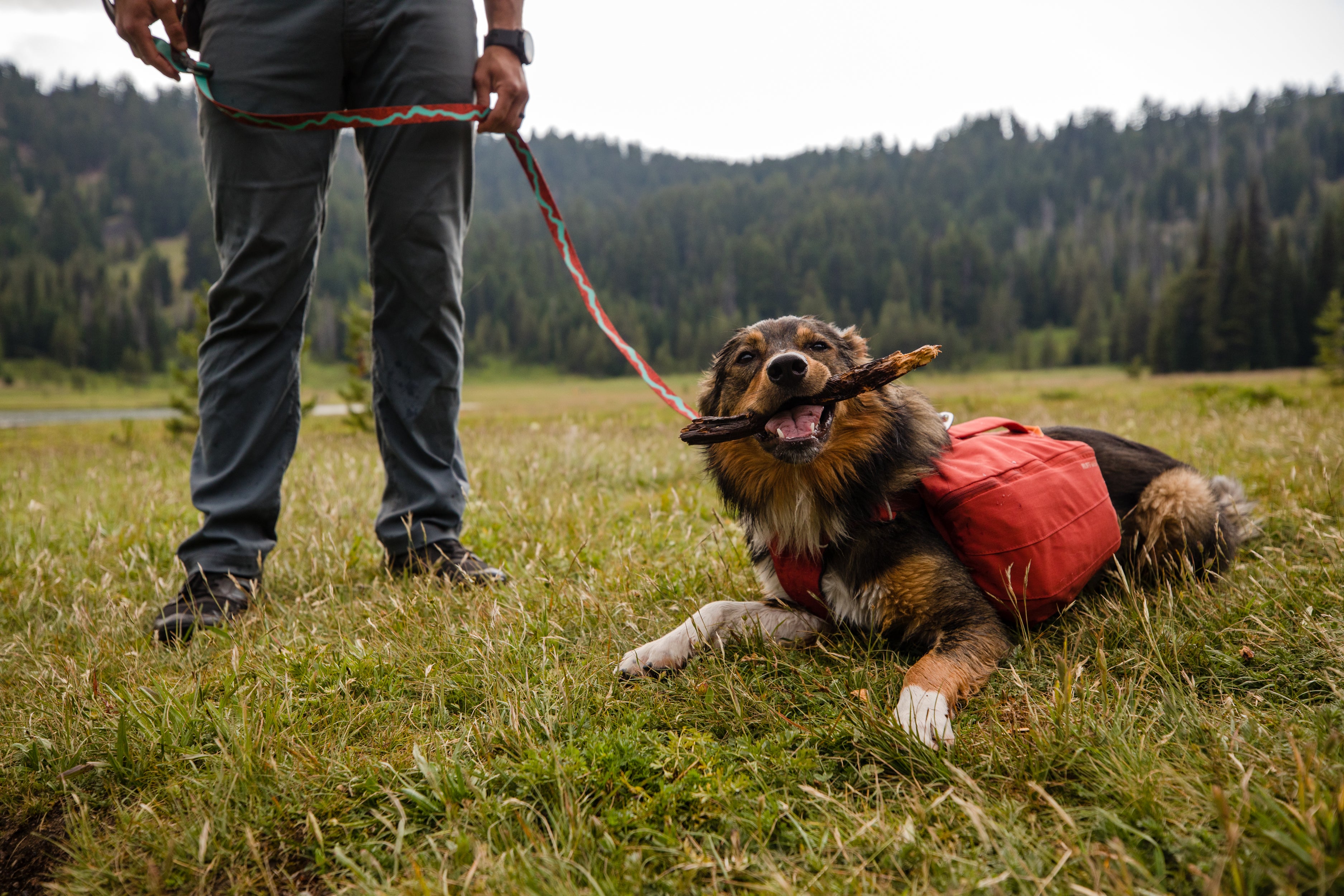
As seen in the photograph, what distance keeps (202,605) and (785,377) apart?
269 centimetres

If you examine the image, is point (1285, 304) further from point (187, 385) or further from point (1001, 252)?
point (1001, 252)

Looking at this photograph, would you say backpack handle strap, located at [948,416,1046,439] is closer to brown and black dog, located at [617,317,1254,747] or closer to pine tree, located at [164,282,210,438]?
brown and black dog, located at [617,317,1254,747]

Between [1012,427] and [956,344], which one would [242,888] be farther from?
[956,344]

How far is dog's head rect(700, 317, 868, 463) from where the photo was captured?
2814 millimetres

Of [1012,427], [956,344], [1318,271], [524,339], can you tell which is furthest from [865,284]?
[1012,427]

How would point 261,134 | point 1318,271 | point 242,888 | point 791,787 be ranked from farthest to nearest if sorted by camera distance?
point 1318,271, point 261,134, point 791,787, point 242,888

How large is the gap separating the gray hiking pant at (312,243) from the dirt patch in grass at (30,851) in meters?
1.51

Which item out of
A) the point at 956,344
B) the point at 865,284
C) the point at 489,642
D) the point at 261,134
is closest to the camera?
the point at 489,642

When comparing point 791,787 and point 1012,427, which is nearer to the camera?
point 791,787

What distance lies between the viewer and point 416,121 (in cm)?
349

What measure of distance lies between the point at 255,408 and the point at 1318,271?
7658 centimetres

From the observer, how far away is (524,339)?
105m

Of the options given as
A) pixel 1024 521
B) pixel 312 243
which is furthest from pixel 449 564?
pixel 1024 521

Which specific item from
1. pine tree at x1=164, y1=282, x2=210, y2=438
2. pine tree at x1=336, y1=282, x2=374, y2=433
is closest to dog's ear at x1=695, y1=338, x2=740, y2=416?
pine tree at x1=164, y1=282, x2=210, y2=438
